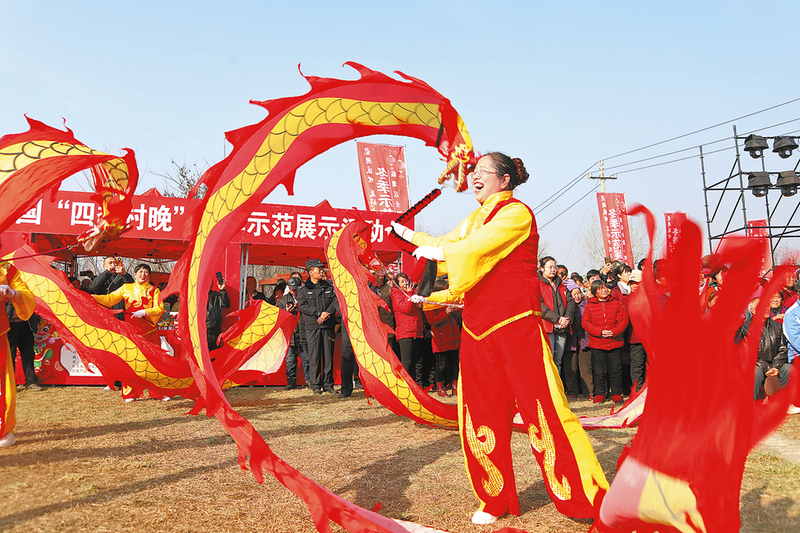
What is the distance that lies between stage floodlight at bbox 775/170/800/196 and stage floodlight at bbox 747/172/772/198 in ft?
0.77

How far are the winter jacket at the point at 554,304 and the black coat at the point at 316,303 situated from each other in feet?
8.10

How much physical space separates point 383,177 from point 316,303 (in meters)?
6.36

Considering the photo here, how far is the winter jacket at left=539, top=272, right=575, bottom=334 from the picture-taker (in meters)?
5.77

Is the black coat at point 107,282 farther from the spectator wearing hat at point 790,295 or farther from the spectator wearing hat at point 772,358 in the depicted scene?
the spectator wearing hat at point 790,295

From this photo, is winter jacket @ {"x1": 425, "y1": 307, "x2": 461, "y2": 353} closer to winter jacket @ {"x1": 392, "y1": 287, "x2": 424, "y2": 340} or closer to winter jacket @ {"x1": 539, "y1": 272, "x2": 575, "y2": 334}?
winter jacket @ {"x1": 392, "y1": 287, "x2": 424, "y2": 340}

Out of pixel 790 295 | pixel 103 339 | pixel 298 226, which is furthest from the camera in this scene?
pixel 298 226

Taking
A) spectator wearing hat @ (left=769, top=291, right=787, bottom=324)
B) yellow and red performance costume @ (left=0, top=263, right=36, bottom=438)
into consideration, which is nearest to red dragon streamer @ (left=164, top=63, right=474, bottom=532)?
yellow and red performance costume @ (left=0, top=263, right=36, bottom=438)

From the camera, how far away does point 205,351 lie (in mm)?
2088

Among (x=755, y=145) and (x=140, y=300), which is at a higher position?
(x=755, y=145)

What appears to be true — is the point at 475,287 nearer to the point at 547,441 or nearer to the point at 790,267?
the point at 547,441

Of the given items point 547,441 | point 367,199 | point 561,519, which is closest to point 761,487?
point 561,519

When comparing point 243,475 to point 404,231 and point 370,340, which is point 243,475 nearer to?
point 370,340

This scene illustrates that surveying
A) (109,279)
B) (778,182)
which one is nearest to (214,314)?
(109,279)

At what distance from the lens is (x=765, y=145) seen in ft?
35.6
